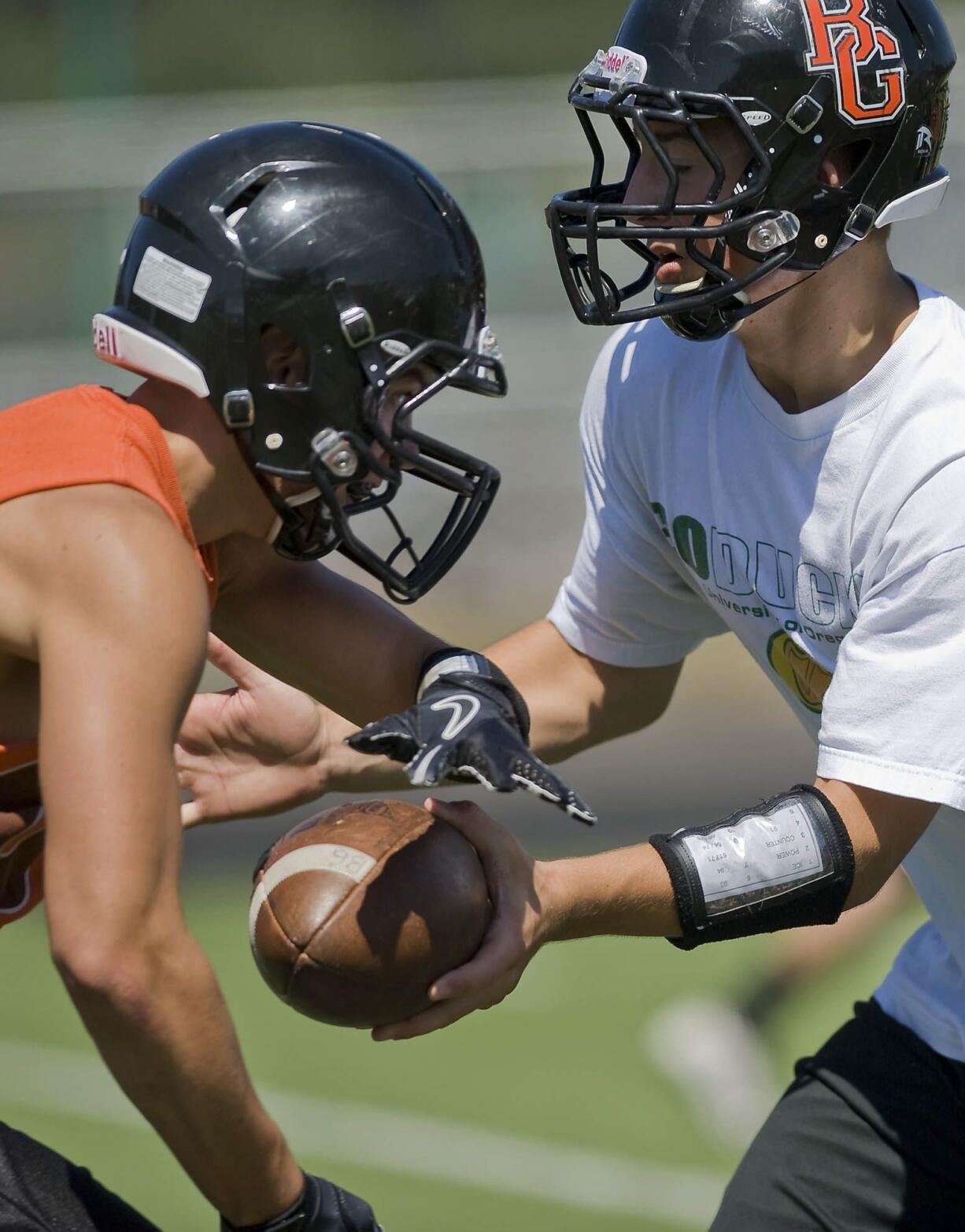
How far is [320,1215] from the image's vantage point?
95.2 inches

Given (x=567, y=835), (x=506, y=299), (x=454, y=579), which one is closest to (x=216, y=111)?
(x=506, y=299)

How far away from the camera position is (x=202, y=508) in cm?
263

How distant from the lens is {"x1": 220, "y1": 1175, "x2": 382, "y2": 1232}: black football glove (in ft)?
7.72

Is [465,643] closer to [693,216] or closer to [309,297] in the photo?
[693,216]

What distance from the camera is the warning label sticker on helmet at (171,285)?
2.60m

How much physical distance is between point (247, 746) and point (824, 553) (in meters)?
1.21

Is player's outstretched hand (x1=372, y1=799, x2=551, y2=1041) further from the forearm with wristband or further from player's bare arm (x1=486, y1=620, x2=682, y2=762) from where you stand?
player's bare arm (x1=486, y1=620, x2=682, y2=762)

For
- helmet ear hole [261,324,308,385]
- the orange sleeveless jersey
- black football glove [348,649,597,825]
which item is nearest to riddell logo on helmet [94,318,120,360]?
the orange sleeveless jersey

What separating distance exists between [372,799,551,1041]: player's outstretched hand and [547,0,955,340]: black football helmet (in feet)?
3.05

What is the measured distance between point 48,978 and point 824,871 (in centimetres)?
438

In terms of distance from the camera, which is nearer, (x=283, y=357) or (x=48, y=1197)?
(x=48, y=1197)

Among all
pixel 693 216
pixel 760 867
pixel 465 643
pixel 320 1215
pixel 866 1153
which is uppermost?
pixel 693 216

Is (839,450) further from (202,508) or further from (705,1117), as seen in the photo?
(705,1117)

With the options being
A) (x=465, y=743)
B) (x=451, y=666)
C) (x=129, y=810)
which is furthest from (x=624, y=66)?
(x=129, y=810)
